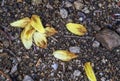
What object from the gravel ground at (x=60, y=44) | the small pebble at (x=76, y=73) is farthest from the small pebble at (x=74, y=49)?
the small pebble at (x=76, y=73)

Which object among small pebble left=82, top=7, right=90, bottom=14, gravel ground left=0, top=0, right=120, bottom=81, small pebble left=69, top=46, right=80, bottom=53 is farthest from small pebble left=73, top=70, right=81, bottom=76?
small pebble left=82, top=7, right=90, bottom=14

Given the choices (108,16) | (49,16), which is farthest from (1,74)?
(108,16)

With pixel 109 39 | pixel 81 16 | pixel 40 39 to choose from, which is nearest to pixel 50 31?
pixel 40 39

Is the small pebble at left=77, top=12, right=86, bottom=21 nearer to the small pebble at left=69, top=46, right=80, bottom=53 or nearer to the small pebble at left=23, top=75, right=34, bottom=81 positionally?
the small pebble at left=69, top=46, right=80, bottom=53

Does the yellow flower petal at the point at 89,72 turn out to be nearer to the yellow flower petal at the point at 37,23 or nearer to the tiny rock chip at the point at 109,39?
the tiny rock chip at the point at 109,39

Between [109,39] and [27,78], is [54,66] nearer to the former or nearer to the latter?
[27,78]

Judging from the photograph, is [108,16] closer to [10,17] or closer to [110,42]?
[110,42]
